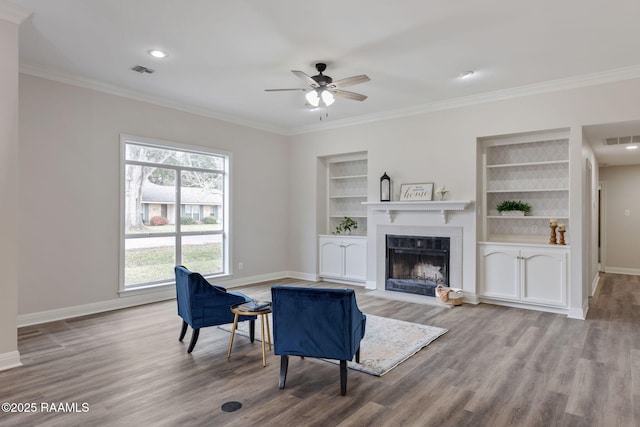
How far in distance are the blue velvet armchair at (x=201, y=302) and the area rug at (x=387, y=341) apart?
616 mm

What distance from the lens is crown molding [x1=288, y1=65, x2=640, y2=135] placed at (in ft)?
14.7

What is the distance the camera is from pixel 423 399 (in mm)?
2691

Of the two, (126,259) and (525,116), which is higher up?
(525,116)

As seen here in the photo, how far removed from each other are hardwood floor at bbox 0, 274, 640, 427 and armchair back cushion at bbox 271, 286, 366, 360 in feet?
1.07

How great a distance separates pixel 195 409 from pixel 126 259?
11.4ft

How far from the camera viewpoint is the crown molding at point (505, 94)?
14.7ft

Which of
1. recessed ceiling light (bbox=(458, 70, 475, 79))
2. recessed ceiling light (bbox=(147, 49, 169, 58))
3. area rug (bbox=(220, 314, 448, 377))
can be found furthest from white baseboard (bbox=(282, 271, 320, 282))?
recessed ceiling light (bbox=(147, 49, 169, 58))

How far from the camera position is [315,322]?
2793 millimetres

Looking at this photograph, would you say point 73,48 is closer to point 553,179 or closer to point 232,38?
point 232,38

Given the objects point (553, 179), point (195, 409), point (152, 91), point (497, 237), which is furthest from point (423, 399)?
point (152, 91)

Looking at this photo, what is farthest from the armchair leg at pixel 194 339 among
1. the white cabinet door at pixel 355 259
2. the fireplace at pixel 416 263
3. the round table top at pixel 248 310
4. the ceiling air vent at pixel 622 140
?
the ceiling air vent at pixel 622 140

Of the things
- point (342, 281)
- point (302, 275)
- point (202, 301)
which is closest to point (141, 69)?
point (202, 301)

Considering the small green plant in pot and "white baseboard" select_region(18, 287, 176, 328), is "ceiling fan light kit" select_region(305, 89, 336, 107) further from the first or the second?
→ "white baseboard" select_region(18, 287, 176, 328)

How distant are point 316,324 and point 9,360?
8.85ft
